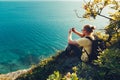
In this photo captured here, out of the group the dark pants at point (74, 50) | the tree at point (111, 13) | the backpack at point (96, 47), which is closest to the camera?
the tree at point (111, 13)

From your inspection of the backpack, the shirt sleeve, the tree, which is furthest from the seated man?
the tree

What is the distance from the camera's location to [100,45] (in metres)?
10.8

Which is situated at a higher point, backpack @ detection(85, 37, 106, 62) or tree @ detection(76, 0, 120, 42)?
tree @ detection(76, 0, 120, 42)

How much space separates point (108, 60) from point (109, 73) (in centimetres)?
46

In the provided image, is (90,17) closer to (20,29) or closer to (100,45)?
(100,45)

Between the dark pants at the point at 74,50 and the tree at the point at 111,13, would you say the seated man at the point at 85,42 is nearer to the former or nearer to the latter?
the dark pants at the point at 74,50

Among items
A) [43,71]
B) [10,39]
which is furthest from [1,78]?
[10,39]

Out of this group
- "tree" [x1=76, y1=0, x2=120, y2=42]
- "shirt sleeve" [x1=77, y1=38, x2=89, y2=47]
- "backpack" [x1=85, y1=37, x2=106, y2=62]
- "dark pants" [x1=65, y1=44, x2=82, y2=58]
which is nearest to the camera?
"tree" [x1=76, y1=0, x2=120, y2=42]

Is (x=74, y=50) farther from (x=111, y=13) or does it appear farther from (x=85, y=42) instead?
(x=111, y=13)

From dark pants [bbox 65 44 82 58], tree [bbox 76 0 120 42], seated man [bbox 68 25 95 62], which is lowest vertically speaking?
dark pants [bbox 65 44 82 58]

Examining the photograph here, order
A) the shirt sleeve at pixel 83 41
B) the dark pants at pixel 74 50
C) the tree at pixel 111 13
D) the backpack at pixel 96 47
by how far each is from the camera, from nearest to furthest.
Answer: the tree at pixel 111 13, the shirt sleeve at pixel 83 41, the backpack at pixel 96 47, the dark pants at pixel 74 50

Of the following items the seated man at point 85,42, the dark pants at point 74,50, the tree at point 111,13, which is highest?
the tree at point 111,13

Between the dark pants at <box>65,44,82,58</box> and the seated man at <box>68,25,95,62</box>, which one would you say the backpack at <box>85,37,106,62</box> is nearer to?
the seated man at <box>68,25,95,62</box>

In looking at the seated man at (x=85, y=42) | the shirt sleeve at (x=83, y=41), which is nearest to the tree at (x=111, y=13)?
the seated man at (x=85, y=42)
